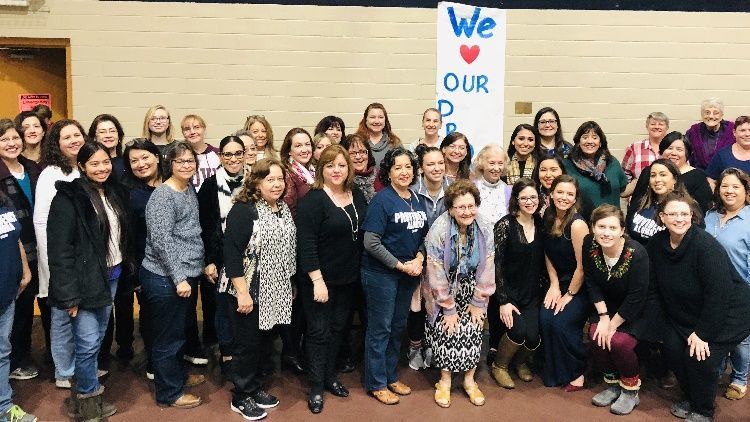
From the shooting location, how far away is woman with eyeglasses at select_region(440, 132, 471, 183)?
4.00 m

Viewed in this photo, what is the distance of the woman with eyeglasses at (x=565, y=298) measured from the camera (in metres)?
3.71

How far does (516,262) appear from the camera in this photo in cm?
380

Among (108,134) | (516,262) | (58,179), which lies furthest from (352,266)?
(108,134)

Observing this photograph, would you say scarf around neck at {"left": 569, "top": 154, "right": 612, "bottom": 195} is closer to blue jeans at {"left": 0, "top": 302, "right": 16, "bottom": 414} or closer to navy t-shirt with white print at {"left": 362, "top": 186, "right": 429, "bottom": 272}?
navy t-shirt with white print at {"left": 362, "top": 186, "right": 429, "bottom": 272}

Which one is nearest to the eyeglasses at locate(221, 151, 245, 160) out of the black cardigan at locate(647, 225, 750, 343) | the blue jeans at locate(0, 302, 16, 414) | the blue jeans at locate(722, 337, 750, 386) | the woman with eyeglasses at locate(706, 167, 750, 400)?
the blue jeans at locate(0, 302, 16, 414)

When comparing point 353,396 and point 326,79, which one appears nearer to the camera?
point 353,396

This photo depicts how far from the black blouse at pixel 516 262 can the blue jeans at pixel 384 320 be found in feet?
1.91

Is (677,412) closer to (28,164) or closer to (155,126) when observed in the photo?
(155,126)

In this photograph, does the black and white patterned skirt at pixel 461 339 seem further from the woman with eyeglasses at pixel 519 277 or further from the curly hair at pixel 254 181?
the curly hair at pixel 254 181

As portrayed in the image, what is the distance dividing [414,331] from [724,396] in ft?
6.07

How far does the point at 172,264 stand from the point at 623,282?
2.47 m

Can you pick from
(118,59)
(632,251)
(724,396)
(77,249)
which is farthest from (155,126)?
(724,396)

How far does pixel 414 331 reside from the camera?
4.00 meters

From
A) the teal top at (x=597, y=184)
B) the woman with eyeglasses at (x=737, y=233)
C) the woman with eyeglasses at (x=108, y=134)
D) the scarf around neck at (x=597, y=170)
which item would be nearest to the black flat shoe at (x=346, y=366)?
the woman with eyeglasses at (x=108, y=134)
